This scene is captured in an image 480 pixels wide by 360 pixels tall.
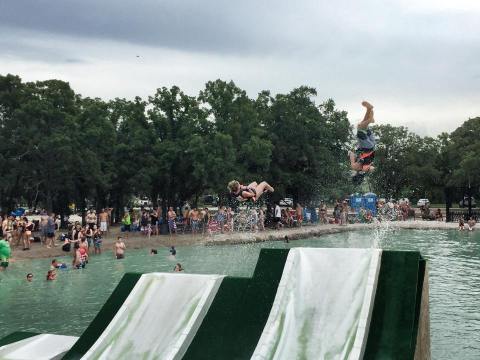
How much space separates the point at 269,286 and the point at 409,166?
61651mm

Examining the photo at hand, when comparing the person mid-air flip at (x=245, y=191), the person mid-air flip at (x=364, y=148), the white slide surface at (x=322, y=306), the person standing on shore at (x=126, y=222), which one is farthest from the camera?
the person standing on shore at (x=126, y=222)

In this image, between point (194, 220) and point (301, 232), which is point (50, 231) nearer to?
point (194, 220)

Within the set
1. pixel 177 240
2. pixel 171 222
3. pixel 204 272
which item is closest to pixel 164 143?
pixel 171 222

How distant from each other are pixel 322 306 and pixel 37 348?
5.07 metres

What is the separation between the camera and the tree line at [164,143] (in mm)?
36875

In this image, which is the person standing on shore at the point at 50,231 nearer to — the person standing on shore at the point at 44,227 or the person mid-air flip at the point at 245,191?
the person standing on shore at the point at 44,227

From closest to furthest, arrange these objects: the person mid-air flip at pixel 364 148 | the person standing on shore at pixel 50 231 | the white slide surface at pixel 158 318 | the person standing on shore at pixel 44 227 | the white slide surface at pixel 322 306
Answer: the white slide surface at pixel 322 306
the white slide surface at pixel 158 318
the person mid-air flip at pixel 364 148
the person standing on shore at pixel 50 231
the person standing on shore at pixel 44 227

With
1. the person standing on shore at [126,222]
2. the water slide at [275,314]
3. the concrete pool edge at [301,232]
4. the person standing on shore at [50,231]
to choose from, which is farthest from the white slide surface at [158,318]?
the person standing on shore at [126,222]

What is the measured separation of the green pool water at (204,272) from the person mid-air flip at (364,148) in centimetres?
455

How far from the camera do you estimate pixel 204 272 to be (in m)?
22.4

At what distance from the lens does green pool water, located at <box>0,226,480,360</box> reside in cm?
1406

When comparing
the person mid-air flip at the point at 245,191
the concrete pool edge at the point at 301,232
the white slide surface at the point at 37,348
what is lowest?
the white slide surface at the point at 37,348

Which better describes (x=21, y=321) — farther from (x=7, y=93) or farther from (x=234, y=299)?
(x=7, y=93)

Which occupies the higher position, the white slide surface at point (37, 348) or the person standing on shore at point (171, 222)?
the person standing on shore at point (171, 222)
